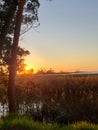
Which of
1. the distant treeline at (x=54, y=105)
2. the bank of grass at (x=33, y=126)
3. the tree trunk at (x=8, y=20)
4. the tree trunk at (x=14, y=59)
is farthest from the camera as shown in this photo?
the tree trunk at (x=8, y=20)

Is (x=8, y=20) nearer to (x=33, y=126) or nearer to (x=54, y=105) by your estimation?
(x=54, y=105)

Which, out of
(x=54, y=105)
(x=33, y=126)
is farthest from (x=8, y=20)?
(x=33, y=126)

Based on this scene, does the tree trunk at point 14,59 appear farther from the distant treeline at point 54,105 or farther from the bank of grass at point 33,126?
the bank of grass at point 33,126

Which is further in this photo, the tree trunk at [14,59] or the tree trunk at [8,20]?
the tree trunk at [8,20]

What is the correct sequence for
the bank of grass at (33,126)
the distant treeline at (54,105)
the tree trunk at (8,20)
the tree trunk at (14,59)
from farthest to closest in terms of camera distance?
the tree trunk at (8,20) < the distant treeline at (54,105) < the tree trunk at (14,59) < the bank of grass at (33,126)

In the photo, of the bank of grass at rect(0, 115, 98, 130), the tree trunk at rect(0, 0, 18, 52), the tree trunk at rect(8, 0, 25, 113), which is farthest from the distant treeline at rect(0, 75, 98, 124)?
the bank of grass at rect(0, 115, 98, 130)

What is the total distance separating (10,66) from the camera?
80.6ft

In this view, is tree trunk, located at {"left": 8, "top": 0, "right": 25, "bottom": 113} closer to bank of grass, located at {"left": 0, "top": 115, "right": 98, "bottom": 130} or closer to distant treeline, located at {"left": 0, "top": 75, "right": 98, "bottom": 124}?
distant treeline, located at {"left": 0, "top": 75, "right": 98, "bottom": 124}

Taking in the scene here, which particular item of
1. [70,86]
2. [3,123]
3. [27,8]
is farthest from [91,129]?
[70,86]

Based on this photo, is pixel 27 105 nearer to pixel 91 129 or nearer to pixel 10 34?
pixel 10 34

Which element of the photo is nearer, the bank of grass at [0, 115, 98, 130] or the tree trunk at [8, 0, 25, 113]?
the bank of grass at [0, 115, 98, 130]

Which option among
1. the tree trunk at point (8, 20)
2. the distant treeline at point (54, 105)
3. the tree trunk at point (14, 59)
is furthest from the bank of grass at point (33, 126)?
the tree trunk at point (8, 20)

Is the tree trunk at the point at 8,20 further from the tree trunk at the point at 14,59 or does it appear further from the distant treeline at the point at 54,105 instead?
the distant treeline at the point at 54,105

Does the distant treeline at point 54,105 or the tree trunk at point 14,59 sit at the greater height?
the tree trunk at point 14,59
